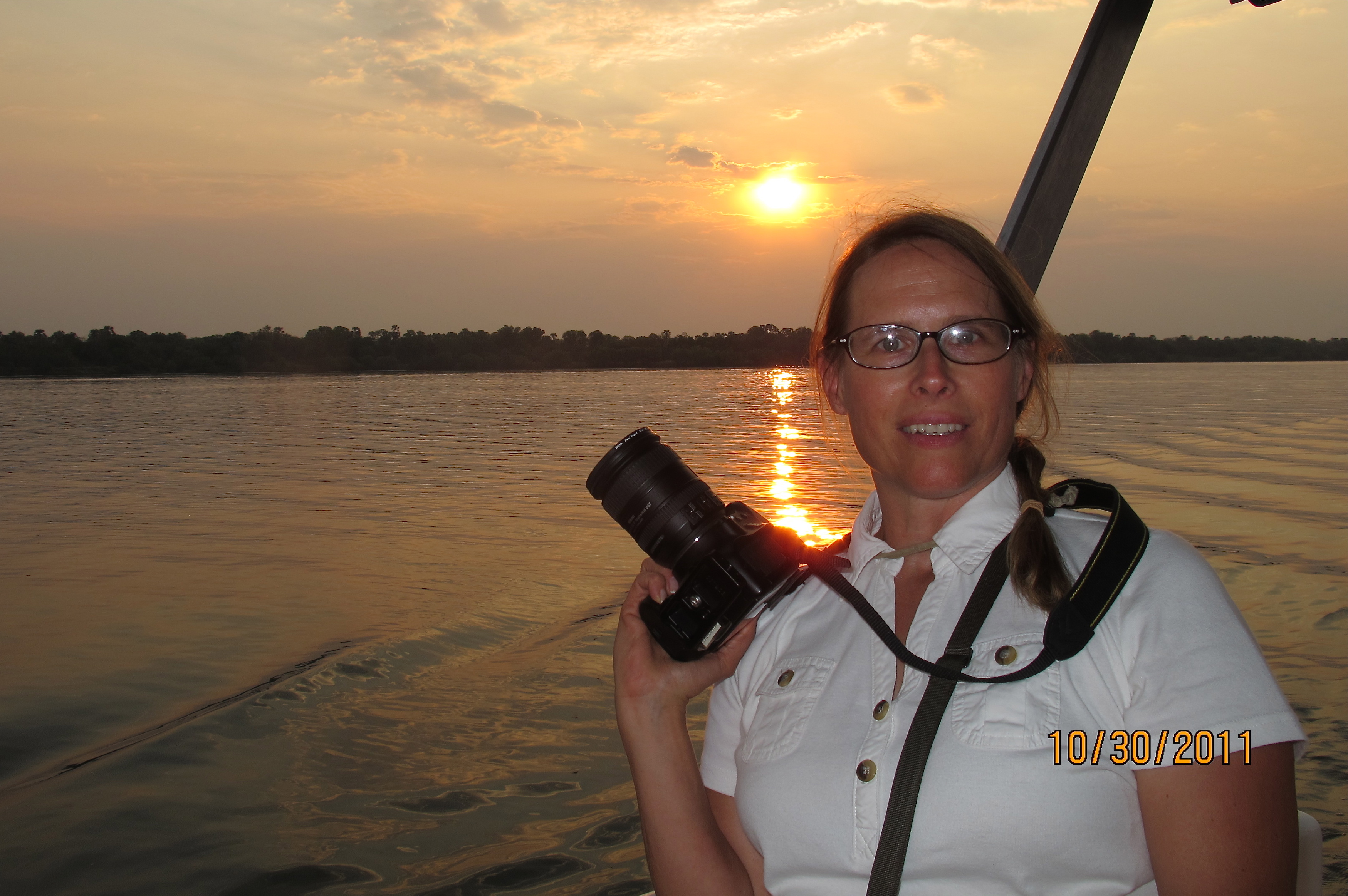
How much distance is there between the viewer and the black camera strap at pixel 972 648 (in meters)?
1.32

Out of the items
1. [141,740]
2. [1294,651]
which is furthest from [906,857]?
[1294,651]

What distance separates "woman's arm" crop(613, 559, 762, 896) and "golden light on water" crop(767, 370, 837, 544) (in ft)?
1.32

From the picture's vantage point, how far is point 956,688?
142 centimetres

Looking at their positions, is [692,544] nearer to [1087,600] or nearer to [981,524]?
[981,524]

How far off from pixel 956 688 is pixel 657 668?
1.71 ft

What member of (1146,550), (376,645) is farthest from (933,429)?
(376,645)

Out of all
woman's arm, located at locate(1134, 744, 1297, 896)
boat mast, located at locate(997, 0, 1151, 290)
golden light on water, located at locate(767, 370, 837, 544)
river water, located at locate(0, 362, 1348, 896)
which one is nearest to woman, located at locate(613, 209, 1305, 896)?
woman's arm, located at locate(1134, 744, 1297, 896)

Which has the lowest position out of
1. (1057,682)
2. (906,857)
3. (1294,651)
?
(1294,651)

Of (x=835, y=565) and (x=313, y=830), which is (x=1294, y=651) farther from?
(x=313, y=830)

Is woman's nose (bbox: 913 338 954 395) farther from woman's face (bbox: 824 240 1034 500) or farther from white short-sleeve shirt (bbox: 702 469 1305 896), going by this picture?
white short-sleeve shirt (bbox: 702 469 1305 896)

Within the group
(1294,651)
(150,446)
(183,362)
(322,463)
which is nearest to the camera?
(1294,651)

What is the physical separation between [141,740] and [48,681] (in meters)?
1.10

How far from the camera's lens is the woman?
1251 mm

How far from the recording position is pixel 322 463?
13.4m
